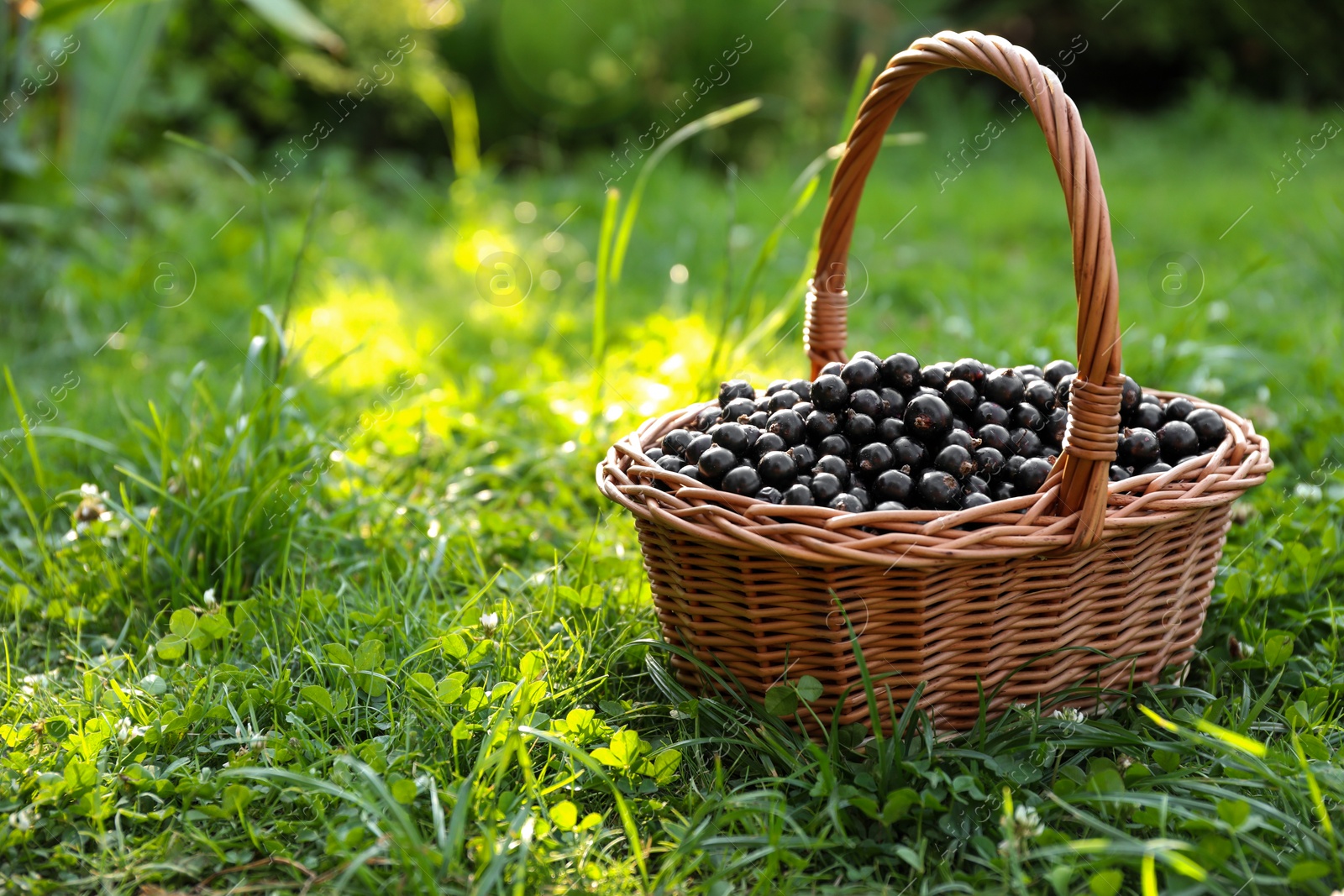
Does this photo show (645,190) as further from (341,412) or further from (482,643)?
(482,643)

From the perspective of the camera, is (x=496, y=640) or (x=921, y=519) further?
(x=496, y=640)

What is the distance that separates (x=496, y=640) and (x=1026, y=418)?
0.98 metres

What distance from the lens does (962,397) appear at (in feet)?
5.79

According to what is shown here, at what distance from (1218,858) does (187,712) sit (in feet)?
4.79

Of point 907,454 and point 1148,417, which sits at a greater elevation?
point 907,454

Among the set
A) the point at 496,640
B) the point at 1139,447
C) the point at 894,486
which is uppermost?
the point at 894,486

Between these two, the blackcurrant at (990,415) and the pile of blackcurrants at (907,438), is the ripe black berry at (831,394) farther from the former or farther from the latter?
the blackcurrant at (990,415)

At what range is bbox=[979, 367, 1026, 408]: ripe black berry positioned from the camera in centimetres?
177

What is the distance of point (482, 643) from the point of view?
174 cm

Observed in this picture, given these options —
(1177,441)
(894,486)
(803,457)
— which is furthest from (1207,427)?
(803,457)

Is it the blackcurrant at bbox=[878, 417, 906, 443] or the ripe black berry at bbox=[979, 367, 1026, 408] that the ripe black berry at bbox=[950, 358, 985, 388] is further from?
the blackcurrant at bbox=[878, 417, 906, 443]

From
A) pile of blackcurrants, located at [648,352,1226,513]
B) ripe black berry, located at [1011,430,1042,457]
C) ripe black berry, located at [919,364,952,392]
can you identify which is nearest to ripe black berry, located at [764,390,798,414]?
pile of blackcurrants, located at [648,352,1226,513]

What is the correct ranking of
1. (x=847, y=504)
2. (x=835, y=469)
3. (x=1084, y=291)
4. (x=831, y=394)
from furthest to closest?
1. (x=831, y=394)
2. (x=835, y=469)
3. (x=847, y=504)
4. (x=1084, y=291)

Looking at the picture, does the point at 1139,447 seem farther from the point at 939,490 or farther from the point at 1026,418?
the point at 939,490
